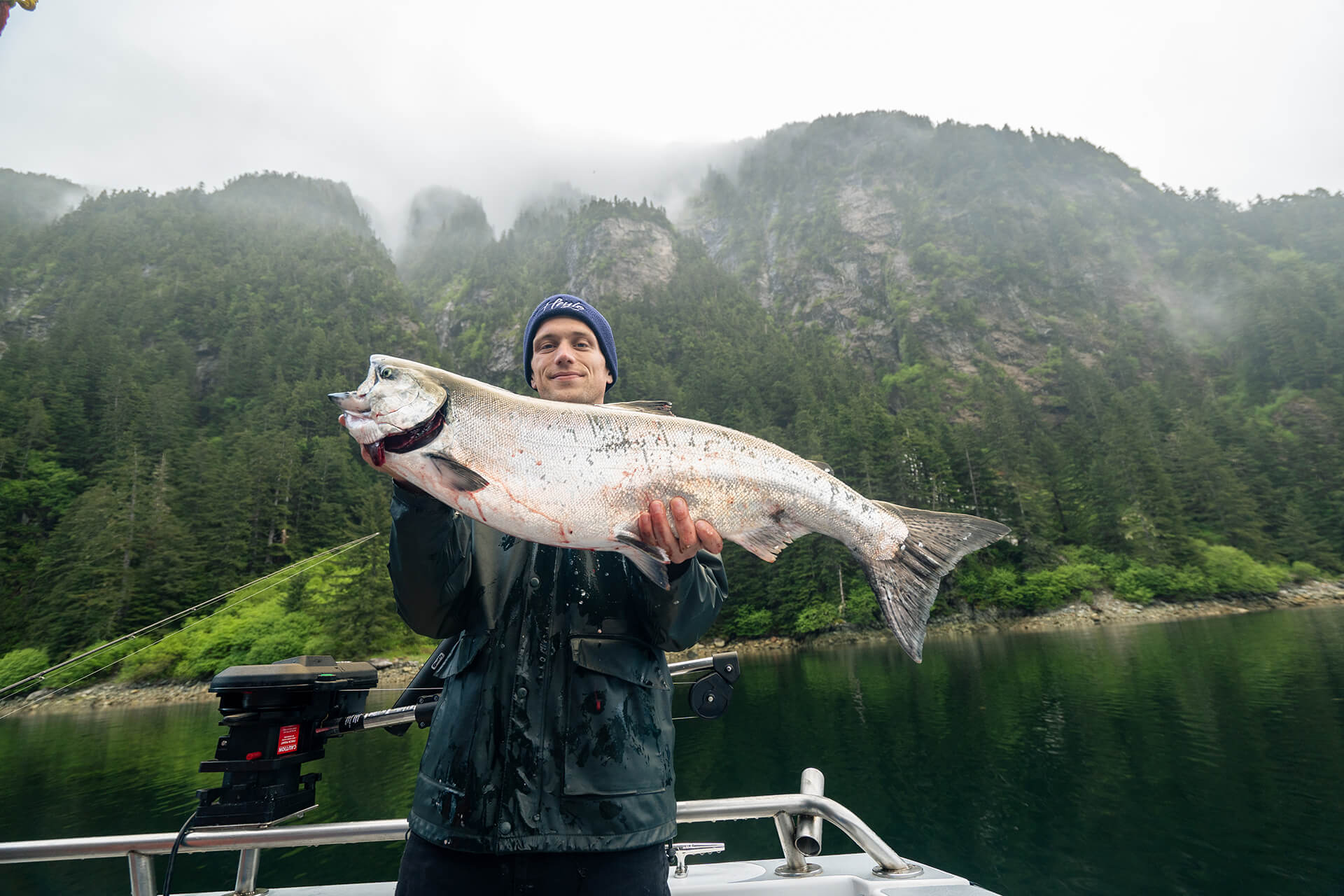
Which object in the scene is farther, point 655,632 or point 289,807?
point 289,807

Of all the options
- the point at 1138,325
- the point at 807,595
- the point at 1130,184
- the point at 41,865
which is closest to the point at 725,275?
the point at 1138,325

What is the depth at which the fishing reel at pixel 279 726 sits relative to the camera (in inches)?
110

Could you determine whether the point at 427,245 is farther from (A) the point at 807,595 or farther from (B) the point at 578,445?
(B) the point at 578,445

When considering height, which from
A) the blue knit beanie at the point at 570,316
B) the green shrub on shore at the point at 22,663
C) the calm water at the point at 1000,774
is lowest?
the green shrub on shore at the point at 22,663

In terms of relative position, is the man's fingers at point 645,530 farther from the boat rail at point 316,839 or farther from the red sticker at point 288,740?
the red sticker at point 288,740

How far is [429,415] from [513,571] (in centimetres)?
75

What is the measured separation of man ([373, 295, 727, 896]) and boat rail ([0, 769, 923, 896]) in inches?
30.7

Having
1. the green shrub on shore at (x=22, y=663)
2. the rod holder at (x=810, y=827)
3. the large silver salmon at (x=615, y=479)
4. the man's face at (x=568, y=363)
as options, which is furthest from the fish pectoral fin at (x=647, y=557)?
the green shrub on shore at (x=22, y=663)

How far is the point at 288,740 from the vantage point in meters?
3.00

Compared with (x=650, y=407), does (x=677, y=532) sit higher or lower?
lower

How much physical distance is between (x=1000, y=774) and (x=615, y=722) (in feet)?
42.9

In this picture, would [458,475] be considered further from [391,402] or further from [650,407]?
[650,407]

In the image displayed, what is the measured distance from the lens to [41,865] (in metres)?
11.1

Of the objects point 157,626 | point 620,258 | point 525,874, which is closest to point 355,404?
point 525,874
